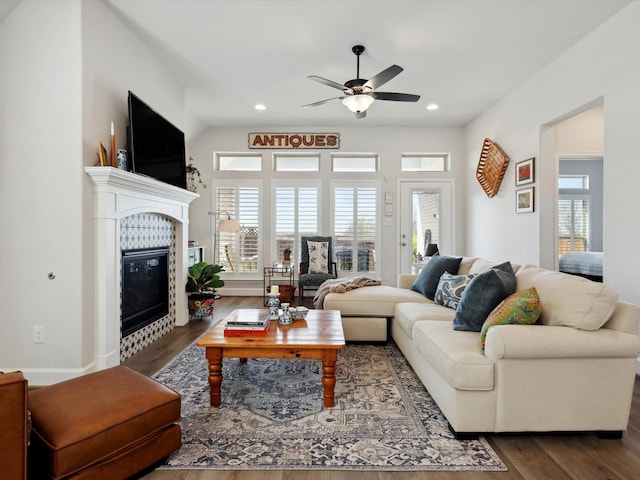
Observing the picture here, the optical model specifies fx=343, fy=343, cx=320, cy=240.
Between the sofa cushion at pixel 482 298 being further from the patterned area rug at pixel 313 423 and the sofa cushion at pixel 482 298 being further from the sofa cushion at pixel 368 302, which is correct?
the sofa cushion at pixel 368 302

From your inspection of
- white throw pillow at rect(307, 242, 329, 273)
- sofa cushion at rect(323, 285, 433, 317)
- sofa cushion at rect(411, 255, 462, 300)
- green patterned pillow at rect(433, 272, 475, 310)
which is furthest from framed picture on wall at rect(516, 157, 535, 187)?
white throw pillow at rect(307, 242, 329, 273)

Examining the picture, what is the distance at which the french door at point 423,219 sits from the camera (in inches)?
247

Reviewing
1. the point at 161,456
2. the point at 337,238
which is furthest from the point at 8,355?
the point at 337,238

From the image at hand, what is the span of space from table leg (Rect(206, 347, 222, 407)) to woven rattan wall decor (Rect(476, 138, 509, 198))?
451 centimetres

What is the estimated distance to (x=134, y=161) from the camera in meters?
3.00

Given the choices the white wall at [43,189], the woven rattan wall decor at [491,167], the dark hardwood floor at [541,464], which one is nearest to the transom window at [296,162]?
the woven rattan wall decor at [491,167]

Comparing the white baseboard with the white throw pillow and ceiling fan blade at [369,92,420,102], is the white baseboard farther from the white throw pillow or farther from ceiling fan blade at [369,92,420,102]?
the white throw pillow

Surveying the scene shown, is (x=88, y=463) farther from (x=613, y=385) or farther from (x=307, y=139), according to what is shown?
(x=307, y=139)

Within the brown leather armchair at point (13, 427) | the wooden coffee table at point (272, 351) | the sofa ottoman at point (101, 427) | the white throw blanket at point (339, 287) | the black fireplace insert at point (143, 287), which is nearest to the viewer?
the brown leather armchair at point (13, 427)

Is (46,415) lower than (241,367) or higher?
higher

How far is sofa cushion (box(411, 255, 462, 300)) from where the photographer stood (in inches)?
136

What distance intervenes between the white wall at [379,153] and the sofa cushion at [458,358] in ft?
13.3

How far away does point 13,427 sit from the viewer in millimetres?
1138

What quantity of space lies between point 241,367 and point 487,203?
4.48m
